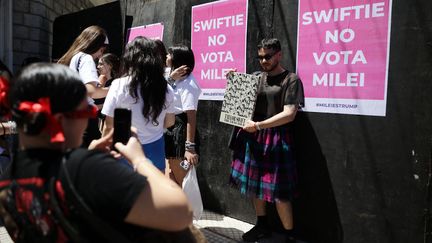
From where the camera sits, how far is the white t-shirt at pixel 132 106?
2.67 metres

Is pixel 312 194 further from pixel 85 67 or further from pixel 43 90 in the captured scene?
pixel 43 90

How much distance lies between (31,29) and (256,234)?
235 inches

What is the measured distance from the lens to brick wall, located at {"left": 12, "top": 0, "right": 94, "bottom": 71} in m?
7.37

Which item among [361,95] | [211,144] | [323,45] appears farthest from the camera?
[211,144]

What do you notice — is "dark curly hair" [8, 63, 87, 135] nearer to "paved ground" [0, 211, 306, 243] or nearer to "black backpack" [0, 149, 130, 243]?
"black backpack" [0, 149, 130, 243]

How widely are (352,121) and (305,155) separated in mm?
530

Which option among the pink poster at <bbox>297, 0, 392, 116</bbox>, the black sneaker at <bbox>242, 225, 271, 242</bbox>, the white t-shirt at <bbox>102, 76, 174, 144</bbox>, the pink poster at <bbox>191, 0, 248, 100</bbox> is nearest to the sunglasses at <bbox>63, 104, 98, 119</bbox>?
the white t-shirt at <bbox>102, 76, 174, 144</bbox>

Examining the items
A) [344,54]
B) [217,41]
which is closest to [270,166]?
[344,54]

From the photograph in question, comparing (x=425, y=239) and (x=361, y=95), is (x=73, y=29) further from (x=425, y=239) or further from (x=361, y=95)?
(x=425, y=239)

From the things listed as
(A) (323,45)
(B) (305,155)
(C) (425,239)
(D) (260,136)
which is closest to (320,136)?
(B) (305,155)

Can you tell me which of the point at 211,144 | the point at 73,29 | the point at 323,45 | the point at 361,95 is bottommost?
the point at 211,144

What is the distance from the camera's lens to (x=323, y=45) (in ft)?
11.2

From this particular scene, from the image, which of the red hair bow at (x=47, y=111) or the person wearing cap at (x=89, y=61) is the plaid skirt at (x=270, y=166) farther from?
the red hair bow at (x=47, y=111)

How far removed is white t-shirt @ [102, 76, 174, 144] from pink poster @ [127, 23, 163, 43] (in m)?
2.61
